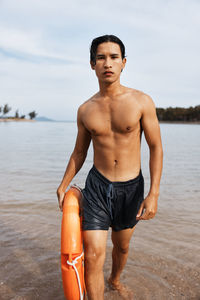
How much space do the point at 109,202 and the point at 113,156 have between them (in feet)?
1.48

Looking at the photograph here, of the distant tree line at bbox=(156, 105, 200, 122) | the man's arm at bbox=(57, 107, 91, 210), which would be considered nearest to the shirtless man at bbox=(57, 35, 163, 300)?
Answer: the man's arm at bbox=(57, 107, 91, 210)

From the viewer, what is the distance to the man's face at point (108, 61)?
3.09 meters

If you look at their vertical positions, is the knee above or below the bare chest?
below

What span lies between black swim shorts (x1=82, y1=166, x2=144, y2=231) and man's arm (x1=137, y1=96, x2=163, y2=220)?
0.19 meters

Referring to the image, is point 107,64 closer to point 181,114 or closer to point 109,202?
point 109,202

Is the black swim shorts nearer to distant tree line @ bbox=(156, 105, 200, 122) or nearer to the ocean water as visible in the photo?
the ocean water

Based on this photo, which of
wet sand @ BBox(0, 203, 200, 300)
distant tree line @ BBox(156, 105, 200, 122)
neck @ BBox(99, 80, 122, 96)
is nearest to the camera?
neck @ BBox(99, 80, 122, 96)

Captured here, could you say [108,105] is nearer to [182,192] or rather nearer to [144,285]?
[144,285]

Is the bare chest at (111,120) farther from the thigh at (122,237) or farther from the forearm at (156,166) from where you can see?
the thigh at (122,237)

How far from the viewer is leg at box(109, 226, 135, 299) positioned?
3.42 m

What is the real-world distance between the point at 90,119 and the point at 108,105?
0.74ft

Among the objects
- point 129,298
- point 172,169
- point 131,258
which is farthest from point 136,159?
point 172,169

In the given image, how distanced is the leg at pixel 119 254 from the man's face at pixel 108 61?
5.20 ft

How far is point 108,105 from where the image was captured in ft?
10.5
